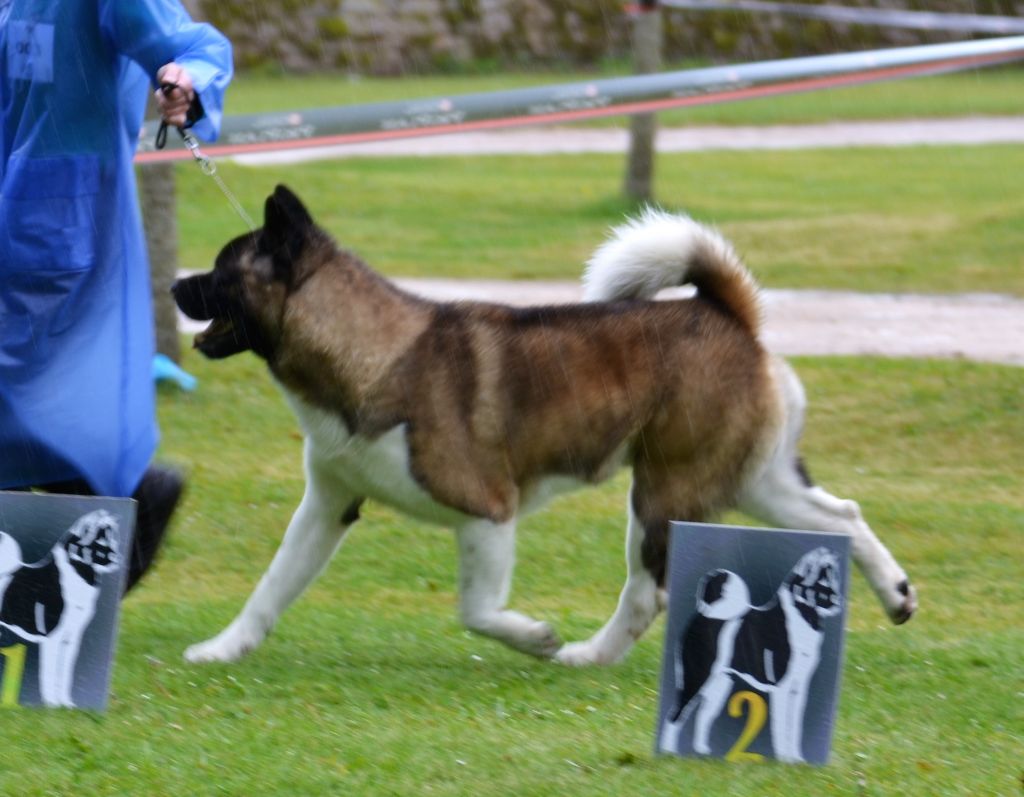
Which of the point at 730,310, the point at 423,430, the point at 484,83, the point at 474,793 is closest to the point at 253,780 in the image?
the point at 474,793

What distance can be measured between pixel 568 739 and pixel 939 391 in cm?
580

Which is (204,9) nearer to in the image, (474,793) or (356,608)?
(356,608)

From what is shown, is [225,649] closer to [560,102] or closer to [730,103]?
[560,102]

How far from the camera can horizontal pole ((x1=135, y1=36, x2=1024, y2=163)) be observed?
9.48 metres

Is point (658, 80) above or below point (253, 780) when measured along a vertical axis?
above

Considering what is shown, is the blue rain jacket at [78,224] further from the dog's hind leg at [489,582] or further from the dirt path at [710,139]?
the dirt path at [710,139]

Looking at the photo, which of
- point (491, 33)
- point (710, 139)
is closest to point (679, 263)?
A: point (710, 139)

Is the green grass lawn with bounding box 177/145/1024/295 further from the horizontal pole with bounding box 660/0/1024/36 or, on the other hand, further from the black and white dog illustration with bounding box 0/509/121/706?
the black and white dog illustration with bounding box 0/509/121/706

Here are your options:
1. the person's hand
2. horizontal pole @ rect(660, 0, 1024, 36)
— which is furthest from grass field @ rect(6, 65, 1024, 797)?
horizontal pole @ rect(660, 0, 1024, 36)

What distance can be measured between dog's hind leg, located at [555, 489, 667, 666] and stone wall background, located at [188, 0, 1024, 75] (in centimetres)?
2392

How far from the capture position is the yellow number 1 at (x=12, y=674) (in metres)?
4.62

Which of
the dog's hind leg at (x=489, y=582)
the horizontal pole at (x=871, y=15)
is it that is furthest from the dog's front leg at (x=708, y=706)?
the horizontal pole at (x=871, y=15)

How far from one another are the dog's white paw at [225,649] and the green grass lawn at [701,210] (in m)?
7.66

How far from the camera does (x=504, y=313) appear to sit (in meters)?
5.55
